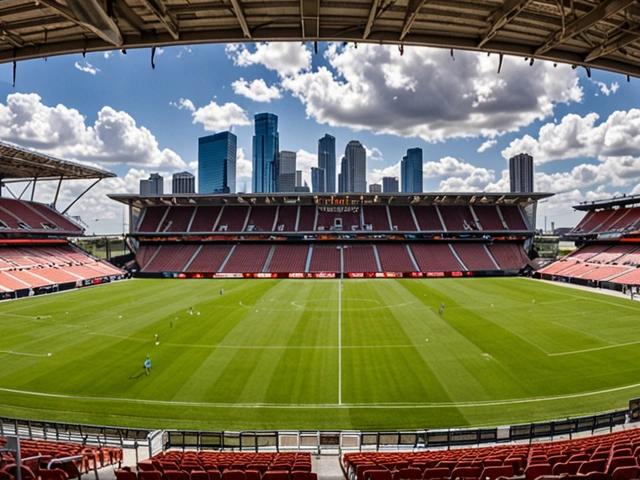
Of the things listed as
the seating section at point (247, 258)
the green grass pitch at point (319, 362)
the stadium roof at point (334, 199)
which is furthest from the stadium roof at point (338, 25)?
the stadium roof at point (334, 199)

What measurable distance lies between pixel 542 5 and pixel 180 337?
90.6 ft

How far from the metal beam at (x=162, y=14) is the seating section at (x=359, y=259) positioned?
196 feet

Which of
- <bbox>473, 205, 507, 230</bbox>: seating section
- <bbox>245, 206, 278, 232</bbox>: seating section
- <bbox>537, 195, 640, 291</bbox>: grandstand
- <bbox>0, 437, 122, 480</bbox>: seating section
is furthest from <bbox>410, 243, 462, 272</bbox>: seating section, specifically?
<bbox>0, 437, 122, 480</bbox>: seating section

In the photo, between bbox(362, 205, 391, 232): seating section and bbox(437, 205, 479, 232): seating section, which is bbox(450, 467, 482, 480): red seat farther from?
bbox(437, 205, 479, 232): seating section

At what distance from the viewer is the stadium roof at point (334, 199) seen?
240 ft

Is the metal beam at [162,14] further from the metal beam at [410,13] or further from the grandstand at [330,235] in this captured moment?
the grandstand at [330,235]

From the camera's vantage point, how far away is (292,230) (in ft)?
246

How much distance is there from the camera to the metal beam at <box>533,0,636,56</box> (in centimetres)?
623

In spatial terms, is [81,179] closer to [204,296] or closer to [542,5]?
[204,296]

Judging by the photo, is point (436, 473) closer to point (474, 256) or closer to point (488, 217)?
point (474, 256)

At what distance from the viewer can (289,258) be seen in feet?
228

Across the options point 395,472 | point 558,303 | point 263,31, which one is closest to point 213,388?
point 395,472

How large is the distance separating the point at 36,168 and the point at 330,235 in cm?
5140

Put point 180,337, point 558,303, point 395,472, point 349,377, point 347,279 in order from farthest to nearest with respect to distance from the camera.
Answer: point 347,279, point 558,303, point 180,337, point 349,377, point 395,472
